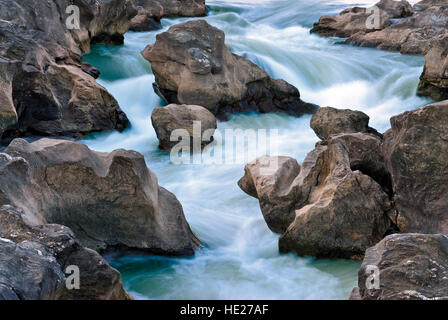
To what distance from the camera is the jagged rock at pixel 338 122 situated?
8914mm

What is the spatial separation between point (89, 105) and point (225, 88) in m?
2.77

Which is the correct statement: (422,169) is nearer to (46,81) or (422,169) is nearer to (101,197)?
(101,197)

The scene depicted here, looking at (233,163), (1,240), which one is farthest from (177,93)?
(1,240)

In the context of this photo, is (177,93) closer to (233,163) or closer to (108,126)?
(108,126)

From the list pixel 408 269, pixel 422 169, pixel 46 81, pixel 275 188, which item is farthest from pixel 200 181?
pixel 408 269

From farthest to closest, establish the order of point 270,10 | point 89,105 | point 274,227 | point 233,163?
point 270,10 < point 89,105 < point 233,163 < point 274,227

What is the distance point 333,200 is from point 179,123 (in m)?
4.31

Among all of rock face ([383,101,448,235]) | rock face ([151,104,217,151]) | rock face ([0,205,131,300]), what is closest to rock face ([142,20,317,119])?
rock face ([151,104,217,151])

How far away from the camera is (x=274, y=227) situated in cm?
655

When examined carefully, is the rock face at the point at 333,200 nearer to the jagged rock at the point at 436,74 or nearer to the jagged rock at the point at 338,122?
the jagged rock at the point at 338,122

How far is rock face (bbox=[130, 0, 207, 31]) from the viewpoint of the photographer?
18172 mm

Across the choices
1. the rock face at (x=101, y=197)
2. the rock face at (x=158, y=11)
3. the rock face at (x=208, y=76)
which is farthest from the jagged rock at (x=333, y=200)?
the rock face at (x=158, y=11)
